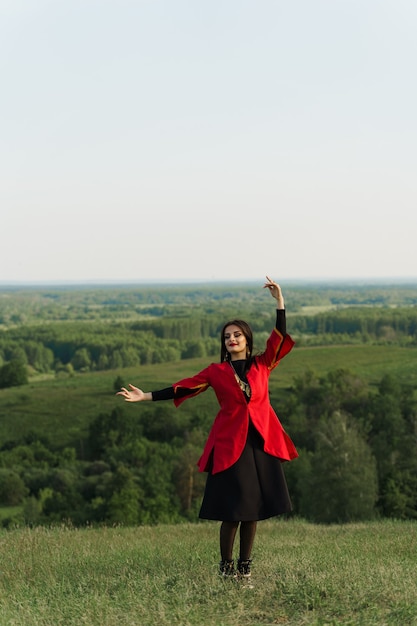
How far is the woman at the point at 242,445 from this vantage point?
24.6 feet

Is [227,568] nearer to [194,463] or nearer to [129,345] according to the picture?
[194,463]

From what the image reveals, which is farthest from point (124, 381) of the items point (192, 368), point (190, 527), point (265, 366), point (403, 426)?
point (265, 366)

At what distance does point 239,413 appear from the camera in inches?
301

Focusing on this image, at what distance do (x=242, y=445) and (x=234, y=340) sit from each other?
1185 millimetres

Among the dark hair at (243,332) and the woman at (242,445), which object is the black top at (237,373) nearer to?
the woman at (242,445)

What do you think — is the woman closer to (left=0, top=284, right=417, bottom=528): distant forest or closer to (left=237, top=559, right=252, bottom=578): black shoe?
(left=237, top=559, right=252, bottom=578): black shoe

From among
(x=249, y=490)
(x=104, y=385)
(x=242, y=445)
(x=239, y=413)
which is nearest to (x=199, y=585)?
(x=249, y=490)

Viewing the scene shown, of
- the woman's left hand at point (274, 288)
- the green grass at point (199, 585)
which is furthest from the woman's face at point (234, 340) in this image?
the green grass at point (199, 585)

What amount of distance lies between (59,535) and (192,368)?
359 feet

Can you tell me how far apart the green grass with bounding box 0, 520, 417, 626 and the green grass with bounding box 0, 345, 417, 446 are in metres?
71.7

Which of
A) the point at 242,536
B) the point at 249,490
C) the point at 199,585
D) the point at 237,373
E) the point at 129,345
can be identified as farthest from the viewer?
the point at 129,345

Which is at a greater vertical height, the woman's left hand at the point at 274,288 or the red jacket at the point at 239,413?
the woman's left hand at the point at 274,288

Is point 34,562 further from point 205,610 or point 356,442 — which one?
point 356,442

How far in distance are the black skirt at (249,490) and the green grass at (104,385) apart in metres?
74.5
